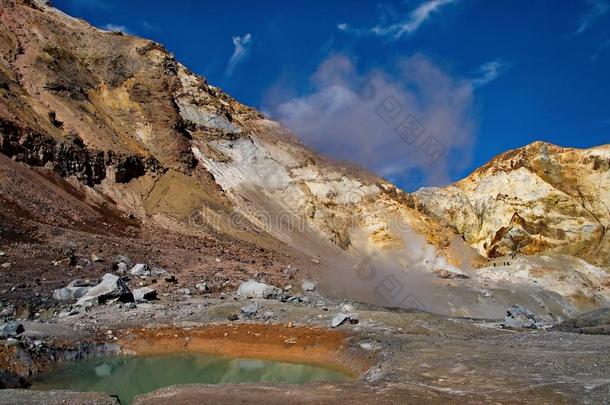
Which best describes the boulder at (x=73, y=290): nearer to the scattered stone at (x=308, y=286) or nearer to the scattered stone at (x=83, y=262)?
the scattered stone at (x=83, y=262)

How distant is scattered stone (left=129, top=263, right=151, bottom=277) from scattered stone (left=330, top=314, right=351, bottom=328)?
13601 mm

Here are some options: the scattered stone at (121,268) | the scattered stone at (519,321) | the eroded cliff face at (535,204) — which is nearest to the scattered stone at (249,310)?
the scattered stone at (121,268)

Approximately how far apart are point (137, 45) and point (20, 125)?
30615 mm

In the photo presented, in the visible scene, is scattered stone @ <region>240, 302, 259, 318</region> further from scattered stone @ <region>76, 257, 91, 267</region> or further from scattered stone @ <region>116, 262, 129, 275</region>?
scattered stone @ <region>76, 257, 91, 267</region>

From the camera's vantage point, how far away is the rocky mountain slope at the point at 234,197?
44.8 meters

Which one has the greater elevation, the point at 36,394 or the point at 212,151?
the point at 212,151

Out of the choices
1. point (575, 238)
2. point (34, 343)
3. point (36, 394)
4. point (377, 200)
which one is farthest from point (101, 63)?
point (575, 238)

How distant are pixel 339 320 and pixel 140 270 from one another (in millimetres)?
14502

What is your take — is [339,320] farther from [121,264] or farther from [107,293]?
[121,264]

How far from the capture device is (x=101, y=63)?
6912 cm

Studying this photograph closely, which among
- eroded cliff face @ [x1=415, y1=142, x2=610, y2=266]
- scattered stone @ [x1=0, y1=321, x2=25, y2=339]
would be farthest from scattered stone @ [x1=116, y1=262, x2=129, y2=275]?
eroded cliff face @ [x1=415, y1=142, x2=610, y2=266]

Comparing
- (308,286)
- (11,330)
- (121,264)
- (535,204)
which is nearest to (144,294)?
(121,264)

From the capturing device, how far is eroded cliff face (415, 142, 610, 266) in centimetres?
8525

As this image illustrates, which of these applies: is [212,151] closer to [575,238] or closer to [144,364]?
[144,364]
